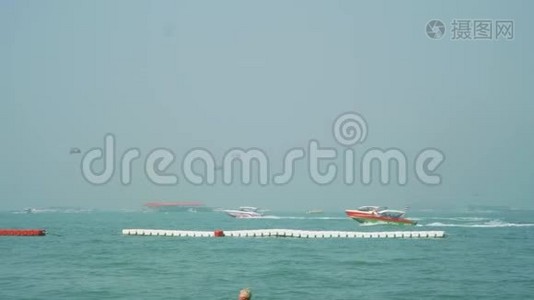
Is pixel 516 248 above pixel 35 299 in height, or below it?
below

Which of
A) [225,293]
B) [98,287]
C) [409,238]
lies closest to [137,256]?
[98,287]

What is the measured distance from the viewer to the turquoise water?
31609mm

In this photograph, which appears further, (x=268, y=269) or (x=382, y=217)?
(x=382, y=217)

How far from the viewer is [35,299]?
29031 mm

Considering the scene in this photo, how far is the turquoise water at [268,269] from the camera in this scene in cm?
3161

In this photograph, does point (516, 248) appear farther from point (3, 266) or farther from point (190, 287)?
point (3, 266)

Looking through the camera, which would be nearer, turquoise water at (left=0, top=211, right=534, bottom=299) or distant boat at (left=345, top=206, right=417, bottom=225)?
turquoise water at (left=0, top=211, right=534, bottom=299)

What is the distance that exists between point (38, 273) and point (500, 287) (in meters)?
26.0

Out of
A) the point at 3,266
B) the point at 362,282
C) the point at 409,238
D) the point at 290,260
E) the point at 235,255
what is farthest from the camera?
the point at 409,238

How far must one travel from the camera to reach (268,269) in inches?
1604

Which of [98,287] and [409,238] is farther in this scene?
[409,238]

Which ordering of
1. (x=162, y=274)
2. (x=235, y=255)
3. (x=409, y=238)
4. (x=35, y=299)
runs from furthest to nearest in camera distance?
(x=409, y=238)
(x=235, y=255)
(x=162, y=274)
(x=35, y=299)

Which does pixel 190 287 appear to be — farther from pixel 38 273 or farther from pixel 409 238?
pixel 409 238

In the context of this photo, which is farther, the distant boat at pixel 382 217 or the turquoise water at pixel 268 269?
the distant boat at pixel 382 217
